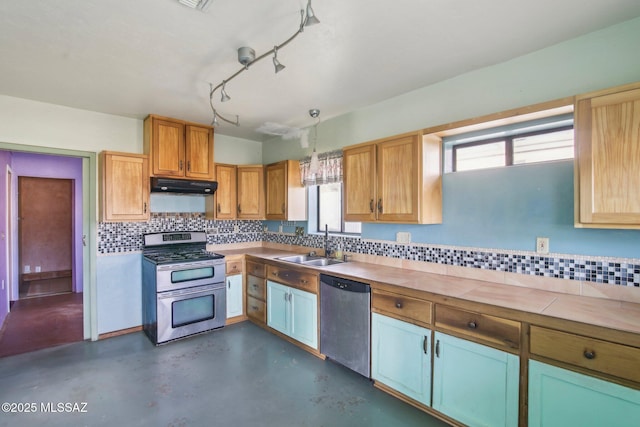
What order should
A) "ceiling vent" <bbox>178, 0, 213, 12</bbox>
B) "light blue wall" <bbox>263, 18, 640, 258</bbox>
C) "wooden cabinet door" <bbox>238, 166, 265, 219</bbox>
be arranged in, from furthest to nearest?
"wooden cabinet door" <bbox>238, 166, 265, 219</bbox>
"light blue wall" <bbox>263, 18, 640, 258</bbox>
"ceiling vent" <bbox>178, 0, 213, 12</bbox>

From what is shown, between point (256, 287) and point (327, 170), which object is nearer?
point (327, 170)

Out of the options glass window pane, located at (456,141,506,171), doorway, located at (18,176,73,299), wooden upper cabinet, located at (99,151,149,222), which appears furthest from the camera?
doorway, located at (18,176,73,299)

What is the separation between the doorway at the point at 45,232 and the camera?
5750 millimetres

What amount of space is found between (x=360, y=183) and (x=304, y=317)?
1.47 metres

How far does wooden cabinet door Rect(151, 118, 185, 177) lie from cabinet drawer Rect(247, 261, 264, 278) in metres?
1.40

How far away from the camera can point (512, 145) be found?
7.66 feet

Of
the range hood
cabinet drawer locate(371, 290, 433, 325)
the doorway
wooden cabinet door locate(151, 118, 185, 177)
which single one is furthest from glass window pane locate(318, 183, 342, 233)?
the doorway

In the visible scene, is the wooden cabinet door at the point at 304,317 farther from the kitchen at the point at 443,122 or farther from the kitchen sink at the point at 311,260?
the kitchen at the point at 443,122

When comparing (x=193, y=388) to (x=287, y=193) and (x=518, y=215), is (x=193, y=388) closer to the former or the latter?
(x=287, y=193)

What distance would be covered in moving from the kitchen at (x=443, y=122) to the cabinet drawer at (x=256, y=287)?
34.5 inches

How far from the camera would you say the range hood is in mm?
3463

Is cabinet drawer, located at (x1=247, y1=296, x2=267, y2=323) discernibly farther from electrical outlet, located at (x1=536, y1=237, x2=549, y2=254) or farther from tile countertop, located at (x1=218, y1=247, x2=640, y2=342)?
electrical outlet, located at (x1=536, y1=237, x2=549, y2=254)

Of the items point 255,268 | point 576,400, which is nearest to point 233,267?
point 255,268

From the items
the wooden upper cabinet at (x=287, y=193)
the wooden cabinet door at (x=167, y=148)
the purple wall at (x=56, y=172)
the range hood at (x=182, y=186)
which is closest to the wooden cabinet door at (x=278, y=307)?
the wooden upper cabinet at (x=287, y=193)
